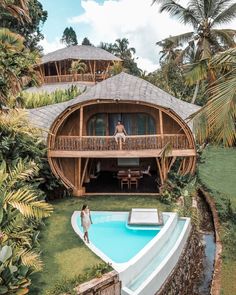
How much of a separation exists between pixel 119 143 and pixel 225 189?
8.22m

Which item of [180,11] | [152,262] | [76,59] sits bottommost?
[152,262]

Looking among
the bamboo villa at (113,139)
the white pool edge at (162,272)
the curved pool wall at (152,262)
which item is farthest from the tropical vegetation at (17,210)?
the white pool edge at (162,272)

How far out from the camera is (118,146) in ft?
52.9

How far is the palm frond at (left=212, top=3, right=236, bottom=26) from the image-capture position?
23.5 metres

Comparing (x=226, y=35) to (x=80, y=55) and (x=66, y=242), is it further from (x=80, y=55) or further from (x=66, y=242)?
(x=66, y=242)

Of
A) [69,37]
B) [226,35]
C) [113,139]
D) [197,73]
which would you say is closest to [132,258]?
[197,73]

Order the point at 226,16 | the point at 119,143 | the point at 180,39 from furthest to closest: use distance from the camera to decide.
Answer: the point at 180,39, the point at 226,16, the point at 119,143

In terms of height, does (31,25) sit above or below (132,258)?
above

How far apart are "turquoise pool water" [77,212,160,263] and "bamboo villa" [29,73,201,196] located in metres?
3.00

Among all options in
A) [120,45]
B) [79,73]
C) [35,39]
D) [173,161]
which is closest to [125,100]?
[173,161]

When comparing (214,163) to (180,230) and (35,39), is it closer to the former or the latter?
(180,230)

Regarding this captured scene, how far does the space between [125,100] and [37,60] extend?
4.54 meters

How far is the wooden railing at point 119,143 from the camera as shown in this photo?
52.7 feet

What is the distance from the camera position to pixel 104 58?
3522 centimetres
